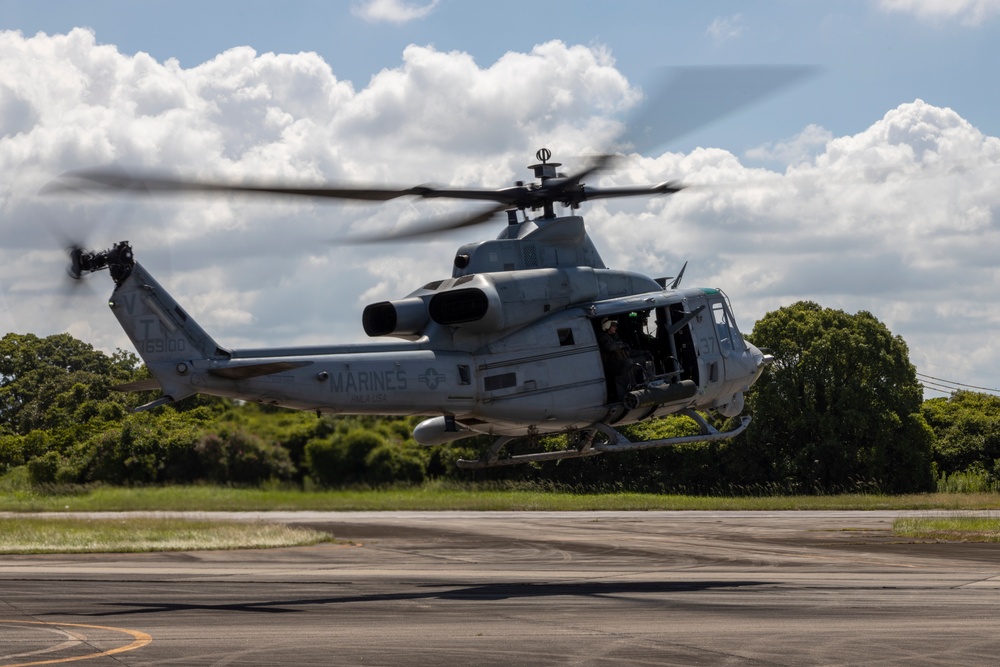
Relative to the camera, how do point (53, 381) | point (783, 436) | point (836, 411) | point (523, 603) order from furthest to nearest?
point (53, 381), point (783, 436), point (836, 411), point (523, 603)

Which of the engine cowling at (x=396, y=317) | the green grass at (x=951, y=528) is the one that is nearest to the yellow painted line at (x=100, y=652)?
the engine cowling at (x=396, y=317)

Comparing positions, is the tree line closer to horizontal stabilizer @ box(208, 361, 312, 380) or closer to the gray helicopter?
the gray helicopter

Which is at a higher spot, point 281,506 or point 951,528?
point 281,506

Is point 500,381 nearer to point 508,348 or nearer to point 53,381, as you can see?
point 508,348

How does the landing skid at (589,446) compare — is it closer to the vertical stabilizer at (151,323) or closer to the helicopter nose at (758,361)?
the helicopter nose at (758,361)

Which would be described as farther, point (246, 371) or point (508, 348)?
point (508, 348)

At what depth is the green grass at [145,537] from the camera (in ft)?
95.7

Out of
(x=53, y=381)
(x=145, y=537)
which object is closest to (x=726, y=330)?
(x=145, y=537)

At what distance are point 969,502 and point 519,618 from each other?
34358 mm

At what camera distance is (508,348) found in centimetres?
2134

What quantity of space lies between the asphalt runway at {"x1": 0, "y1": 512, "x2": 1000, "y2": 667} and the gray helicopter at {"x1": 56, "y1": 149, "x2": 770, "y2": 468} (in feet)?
10.0

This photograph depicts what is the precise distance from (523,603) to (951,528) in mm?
18840

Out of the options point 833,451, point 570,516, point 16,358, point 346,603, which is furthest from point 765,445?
point 16,358

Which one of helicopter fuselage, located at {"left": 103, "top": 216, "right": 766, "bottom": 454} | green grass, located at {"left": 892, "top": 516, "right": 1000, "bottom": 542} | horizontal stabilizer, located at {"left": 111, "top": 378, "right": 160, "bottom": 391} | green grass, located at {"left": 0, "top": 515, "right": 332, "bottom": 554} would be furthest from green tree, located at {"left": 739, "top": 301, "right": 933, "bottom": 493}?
horizontal stabilizer, located at {"left": 111, "top": 378, "right": 160, "bottom": 391}
